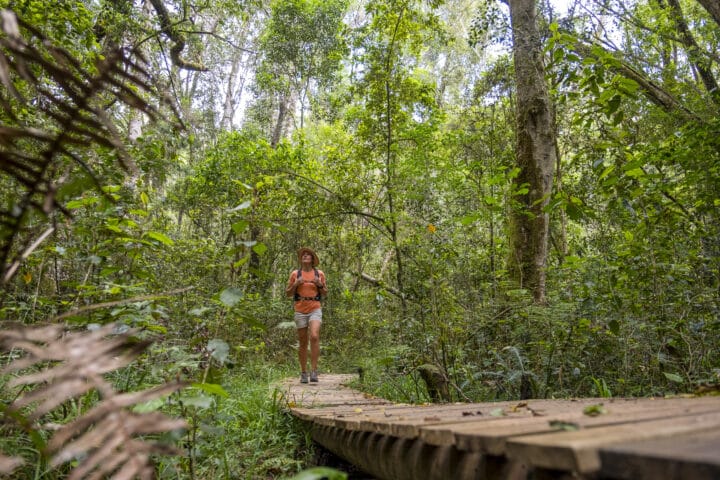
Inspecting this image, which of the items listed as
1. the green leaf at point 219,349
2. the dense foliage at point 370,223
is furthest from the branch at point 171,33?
the green leaf at point 219,349

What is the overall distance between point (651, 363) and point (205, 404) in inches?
151

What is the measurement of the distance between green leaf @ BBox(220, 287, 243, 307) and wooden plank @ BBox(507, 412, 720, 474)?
1.51 m

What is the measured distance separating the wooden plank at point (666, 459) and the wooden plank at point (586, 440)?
1.2 inches

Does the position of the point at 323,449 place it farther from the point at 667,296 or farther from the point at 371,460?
the point at 667,296

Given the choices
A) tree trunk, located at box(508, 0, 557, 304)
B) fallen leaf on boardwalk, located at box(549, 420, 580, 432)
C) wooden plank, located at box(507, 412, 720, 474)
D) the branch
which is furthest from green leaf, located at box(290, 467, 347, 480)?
the branch

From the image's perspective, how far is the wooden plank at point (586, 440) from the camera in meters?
Result: 0.87

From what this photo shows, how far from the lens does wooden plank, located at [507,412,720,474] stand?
87cm

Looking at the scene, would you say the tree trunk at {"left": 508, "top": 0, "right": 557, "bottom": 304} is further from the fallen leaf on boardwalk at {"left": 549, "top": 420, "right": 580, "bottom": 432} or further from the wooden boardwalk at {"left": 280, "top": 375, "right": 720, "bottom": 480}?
the fallen leaf on boardwalk at {"left": 549, "top": 420, "right": 580, "bottom": 432}

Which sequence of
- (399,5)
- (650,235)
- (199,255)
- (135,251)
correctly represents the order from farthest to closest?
(199,255) → (399,5) → (650,235) → (135,251)

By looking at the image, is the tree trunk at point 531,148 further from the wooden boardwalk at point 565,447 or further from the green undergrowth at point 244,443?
the wooden boardwalk at point 565,447

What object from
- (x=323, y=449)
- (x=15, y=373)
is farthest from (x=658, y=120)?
(x=15, y=373)

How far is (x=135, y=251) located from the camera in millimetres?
3004

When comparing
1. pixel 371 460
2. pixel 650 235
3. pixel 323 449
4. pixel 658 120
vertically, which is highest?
pixel 658 120

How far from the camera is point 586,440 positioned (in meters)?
0.94
